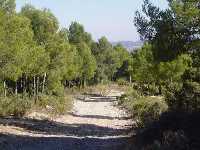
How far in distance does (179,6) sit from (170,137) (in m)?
8.08

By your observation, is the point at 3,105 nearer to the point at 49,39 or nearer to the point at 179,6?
the point at 49,39

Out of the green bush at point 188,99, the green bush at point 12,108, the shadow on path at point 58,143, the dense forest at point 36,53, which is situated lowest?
the shadow on path at point 58,143

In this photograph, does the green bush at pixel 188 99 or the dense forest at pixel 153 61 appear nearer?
the dense forest at pixel 153 61

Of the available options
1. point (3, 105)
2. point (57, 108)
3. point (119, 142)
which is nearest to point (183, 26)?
point (119, 142)

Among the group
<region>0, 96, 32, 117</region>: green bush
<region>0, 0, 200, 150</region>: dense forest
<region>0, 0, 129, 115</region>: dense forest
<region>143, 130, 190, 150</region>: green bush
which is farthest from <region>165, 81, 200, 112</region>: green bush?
<region>0, 96, 32, 117</region>: green bush

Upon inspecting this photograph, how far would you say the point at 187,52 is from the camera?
67.0 feet

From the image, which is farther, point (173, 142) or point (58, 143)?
point (58, 143)

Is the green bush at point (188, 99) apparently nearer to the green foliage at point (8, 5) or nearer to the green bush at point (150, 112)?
the green bush at point (150, 112)

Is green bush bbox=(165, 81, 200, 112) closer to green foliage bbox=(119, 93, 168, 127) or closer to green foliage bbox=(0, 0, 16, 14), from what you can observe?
green foliage bbox=(119, 93, 168, 127)

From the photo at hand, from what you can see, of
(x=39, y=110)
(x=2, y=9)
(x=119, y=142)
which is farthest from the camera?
(x=39, y=110)

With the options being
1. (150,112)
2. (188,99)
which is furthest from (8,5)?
(188,99)

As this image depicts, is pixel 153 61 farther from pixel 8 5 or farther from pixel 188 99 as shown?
pixel 8 5

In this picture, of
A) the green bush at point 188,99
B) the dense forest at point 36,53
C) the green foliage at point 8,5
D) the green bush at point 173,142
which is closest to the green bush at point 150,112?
the green bush at point 188,99

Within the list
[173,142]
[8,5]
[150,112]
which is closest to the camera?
[173,142]
